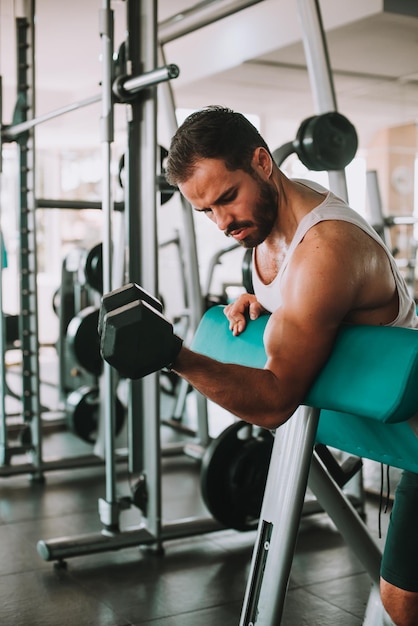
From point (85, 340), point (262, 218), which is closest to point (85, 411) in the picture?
point (85, 340)

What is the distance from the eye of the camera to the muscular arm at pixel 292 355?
52.3 inches

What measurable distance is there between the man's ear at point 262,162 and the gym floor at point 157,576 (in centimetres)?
137

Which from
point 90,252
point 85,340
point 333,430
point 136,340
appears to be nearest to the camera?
point 136,340

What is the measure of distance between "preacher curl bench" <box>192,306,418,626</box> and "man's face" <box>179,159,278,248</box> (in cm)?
21

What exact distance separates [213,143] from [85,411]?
9.48 ft

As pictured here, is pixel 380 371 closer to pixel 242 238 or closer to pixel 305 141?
pixel 242 238

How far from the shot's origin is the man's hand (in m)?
1.67

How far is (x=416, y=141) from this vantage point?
6.44 metres

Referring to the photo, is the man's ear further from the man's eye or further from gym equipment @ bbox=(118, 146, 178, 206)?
gym equipment @ bbox=(118, 146, 178, 206)

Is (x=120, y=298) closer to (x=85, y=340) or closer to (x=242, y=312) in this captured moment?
(x=242, y=312)

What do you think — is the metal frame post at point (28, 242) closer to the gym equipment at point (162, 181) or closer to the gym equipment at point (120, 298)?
the gym equipment at point (162, 181)

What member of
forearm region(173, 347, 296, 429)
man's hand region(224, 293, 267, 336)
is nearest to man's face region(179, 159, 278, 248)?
man's hand region(224, 293, 267, 336)

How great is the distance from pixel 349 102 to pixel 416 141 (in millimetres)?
947

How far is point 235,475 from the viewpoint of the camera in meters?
2.79
